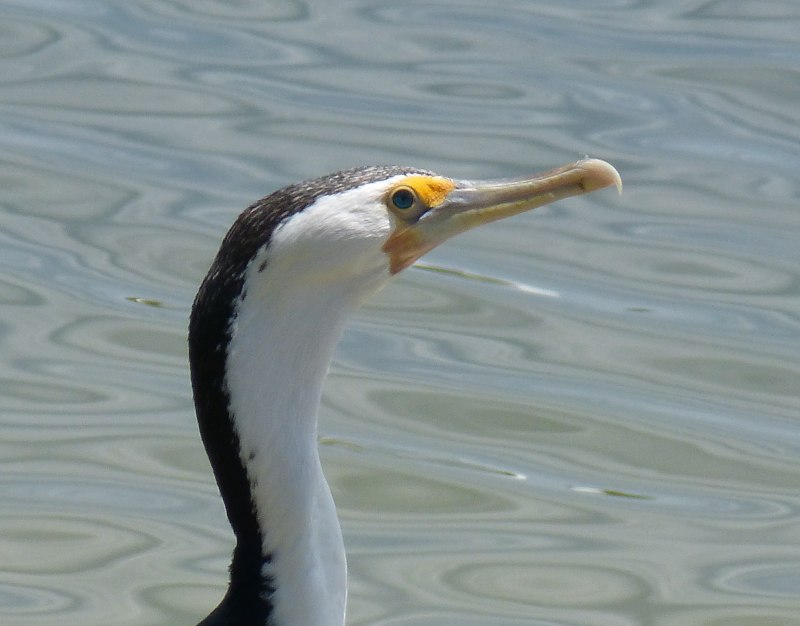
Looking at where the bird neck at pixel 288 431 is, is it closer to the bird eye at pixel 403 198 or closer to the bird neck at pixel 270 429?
the bird neck at pixel 270 429

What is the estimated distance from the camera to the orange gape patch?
4.72 metres

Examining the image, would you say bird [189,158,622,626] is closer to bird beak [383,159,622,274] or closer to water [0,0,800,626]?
bird beak [383,159,622,274]

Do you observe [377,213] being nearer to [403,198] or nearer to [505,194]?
[403,198]

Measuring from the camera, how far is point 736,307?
335 inches

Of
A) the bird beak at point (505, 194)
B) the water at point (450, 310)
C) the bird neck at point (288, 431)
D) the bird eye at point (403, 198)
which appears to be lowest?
the water at point (450, 310)

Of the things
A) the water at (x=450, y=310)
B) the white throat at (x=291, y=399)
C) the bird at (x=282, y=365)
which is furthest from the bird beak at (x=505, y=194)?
the water at (x=450, y=310)

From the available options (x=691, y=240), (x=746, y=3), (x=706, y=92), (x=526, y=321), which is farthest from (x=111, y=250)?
(x=746, y=3)

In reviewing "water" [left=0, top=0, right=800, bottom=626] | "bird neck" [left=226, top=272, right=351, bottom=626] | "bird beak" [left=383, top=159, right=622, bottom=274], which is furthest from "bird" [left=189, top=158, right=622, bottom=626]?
"water" [left=0, top=0, right=800, bottom=626]

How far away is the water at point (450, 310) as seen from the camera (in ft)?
21.5

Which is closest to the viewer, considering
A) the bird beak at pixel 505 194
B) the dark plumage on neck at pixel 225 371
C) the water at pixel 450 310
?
the dark plumage on neck at pixel 225 371

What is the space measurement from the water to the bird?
180cm

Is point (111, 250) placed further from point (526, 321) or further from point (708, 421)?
point (708, 421)

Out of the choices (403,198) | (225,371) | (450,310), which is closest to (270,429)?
(225,371)

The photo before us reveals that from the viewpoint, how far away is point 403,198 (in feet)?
15.3
